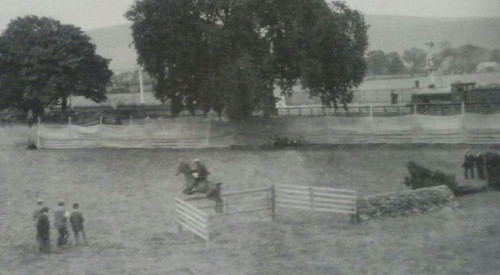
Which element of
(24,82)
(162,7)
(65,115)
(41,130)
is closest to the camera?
(162,7)

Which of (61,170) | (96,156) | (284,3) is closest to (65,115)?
(96,156)

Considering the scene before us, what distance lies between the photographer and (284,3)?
30.1 metres

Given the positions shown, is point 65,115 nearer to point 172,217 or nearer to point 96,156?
point 96,156

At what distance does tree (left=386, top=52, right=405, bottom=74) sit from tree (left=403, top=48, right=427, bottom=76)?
897 mm

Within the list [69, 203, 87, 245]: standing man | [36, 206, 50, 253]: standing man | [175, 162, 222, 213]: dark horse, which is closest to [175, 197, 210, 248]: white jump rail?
[175, 162, 222, 213]: dark horse

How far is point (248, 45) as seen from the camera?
30.5 metres

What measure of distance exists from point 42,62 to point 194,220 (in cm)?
2563

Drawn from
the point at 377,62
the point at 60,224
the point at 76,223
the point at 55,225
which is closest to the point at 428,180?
the point at 76,223

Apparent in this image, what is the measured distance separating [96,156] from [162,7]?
883cm

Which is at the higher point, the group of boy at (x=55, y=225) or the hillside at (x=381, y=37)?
the hillside at (x=381, y=37)

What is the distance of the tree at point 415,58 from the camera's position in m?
72.1

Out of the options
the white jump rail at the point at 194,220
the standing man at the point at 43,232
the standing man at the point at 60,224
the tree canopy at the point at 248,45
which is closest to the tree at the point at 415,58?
the tree canopy at the point at 248,45

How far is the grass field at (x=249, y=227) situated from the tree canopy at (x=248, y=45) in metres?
4.41

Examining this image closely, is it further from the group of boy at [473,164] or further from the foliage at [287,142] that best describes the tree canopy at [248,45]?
the group of boy at [473,164]
